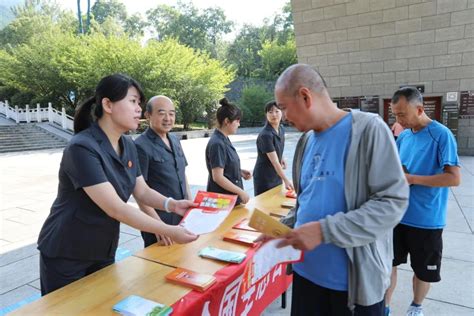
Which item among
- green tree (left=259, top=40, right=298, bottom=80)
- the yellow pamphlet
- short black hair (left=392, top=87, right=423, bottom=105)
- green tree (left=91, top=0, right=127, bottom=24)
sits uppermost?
green tree (left=91, top=0, right=127, bottom=24)

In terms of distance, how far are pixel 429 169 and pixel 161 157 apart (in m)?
1.83

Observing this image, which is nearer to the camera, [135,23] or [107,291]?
[107,291]

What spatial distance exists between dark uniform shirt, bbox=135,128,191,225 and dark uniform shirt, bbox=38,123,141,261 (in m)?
0.78

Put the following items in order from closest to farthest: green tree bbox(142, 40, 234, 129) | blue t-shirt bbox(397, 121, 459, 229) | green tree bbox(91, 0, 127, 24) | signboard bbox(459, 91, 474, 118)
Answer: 1. blue t-shirt bbox(397, 121, 459, 229)
2. signboard bbox(459, 91, 474, 118)
3. green tree bbox(142, 40, 234, 129)
4. green tree bbox(91, 0, 127, 24)

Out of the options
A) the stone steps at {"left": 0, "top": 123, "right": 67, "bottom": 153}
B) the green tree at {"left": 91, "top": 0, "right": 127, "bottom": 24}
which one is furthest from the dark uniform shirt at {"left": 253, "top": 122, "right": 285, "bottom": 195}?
the green tree at {"left": 91, "top": 0, "right": 127, "bottom": 24}

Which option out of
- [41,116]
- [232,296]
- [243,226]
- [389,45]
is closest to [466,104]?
[389,45]

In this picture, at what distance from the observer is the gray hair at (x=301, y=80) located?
45.6 inches

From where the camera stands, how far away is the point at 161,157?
8.02 ft

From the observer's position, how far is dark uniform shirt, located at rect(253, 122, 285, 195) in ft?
10.8

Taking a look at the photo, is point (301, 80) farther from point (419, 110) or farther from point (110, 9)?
point (110, 9)

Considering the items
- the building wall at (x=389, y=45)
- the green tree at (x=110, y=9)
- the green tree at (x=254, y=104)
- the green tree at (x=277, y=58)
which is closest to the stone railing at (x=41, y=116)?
the green tree at (x=254, y=104)

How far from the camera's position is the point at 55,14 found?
1507 inches

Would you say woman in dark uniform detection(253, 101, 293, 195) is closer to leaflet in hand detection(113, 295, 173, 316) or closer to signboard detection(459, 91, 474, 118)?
leaflet in hand detection(113, 295, 173, 316)

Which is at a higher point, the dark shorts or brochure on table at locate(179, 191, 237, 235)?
brochure on table at locate(179, 191, 237, 235)
